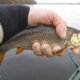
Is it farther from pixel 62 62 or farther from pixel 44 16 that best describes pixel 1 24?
pixel 62 62

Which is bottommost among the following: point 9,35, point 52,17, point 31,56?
point 31,56

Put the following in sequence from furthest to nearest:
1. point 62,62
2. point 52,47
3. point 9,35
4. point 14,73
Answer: point 62,62, point 14,73, point 9,35, point 52,47

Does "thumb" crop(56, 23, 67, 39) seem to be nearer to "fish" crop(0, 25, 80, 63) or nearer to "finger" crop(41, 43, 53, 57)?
"fish" crop(0, 25, 80, 63)

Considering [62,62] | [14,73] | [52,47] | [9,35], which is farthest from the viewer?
[62,62]

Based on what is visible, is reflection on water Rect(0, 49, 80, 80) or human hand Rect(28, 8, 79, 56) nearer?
human hand Rect(28, 8, 79, 56)

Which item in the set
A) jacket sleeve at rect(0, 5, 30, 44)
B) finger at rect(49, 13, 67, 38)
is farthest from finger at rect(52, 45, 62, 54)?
jacket sleeve at rect(0, 5, 30, 44)

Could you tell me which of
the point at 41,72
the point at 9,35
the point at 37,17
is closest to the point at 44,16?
the point at 37,17
